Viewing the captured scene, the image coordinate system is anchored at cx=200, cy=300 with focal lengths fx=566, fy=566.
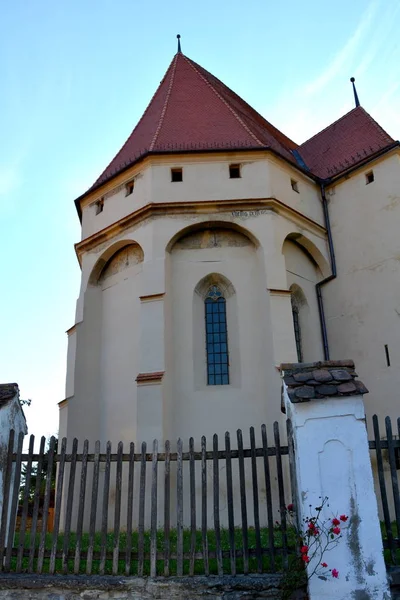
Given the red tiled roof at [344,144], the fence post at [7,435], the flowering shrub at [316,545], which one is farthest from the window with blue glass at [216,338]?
the flowering shrub at [316,545]

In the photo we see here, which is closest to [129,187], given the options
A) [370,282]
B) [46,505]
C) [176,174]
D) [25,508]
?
[176,174]

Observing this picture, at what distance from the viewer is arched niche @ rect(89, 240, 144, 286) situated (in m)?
15.0

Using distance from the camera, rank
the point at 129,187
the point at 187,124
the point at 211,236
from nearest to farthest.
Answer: the point at 211,236
the point at 129,187
the point at 187,124

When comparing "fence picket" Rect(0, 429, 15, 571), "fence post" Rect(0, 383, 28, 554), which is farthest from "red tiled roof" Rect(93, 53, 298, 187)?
"fence picket" Rect(0, 429, 15, 571)

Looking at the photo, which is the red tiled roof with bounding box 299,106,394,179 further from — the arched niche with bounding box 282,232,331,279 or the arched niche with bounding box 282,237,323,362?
the arched niche with bounding box 282,237,323,362

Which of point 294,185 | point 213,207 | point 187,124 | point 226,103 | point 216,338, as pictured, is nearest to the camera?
point 216,338

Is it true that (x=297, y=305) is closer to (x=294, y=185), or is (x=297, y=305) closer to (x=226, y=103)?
(x=294, y=185)

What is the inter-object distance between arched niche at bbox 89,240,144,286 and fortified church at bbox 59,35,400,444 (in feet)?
0.15

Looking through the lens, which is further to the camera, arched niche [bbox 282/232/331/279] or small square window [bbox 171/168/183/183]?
arched niche [bbox 282/232/331/279]

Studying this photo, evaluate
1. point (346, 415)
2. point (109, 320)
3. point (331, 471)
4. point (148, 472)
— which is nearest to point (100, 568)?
point (331, 471)

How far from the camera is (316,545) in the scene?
5.80 meters

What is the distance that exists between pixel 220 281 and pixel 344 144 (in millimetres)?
6996

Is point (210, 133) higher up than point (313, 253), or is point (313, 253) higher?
point (210, 133)

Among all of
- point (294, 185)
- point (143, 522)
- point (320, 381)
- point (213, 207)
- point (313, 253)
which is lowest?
point (143, 522)
